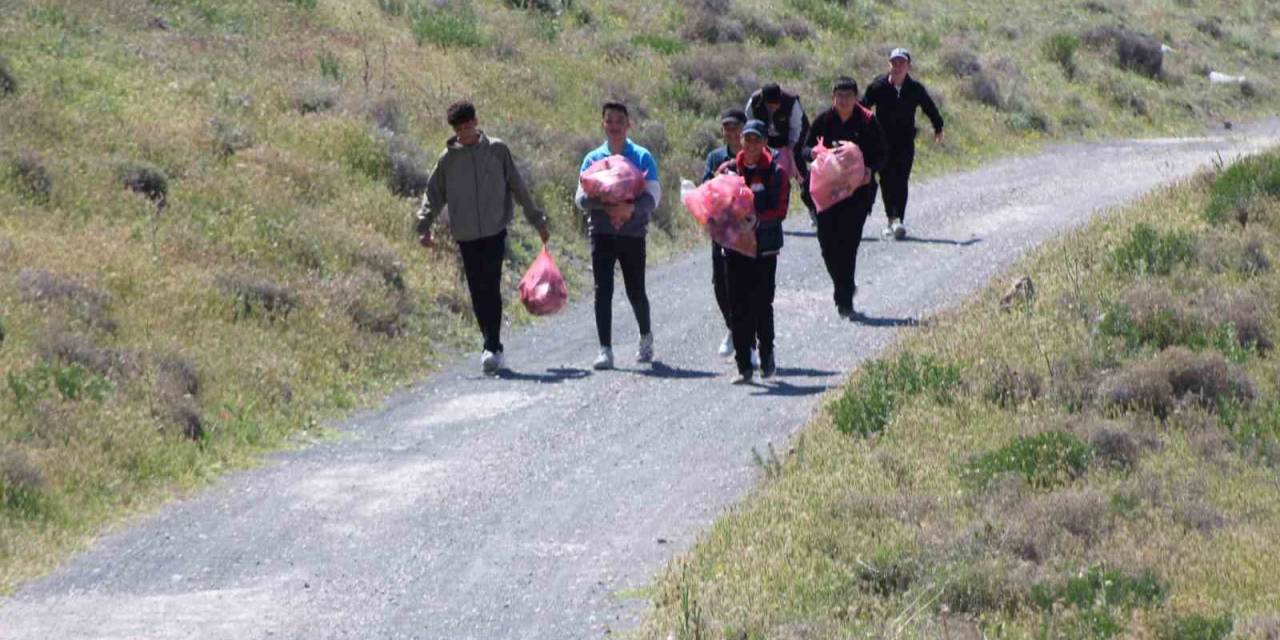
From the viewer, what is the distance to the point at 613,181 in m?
13.5

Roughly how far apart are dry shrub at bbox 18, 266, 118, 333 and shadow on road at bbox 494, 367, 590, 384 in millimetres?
2893

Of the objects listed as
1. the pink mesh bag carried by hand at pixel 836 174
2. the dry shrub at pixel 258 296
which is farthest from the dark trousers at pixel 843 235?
the dry shrub at pixel 258 296

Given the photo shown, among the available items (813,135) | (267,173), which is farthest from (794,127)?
(267,173)

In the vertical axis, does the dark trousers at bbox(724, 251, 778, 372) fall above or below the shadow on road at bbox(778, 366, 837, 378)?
above

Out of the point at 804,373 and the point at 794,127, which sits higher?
the point at 794,127

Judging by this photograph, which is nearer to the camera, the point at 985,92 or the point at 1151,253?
the point at 1151,253

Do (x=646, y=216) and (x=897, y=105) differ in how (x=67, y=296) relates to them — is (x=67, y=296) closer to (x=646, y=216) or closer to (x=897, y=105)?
(x=646, y=216)

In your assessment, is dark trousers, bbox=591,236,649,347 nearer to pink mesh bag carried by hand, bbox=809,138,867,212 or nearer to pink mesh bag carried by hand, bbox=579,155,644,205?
pink mesh bag carried by hand, bbox=579,155,644,205

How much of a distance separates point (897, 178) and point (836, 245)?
3.92 metres

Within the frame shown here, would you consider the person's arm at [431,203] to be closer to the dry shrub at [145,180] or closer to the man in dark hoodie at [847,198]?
the dry shrub at [145,180]

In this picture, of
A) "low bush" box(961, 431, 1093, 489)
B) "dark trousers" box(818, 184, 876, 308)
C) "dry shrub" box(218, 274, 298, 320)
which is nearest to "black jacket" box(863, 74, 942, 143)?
"dark trousers" box(818, 184, 876, 308)

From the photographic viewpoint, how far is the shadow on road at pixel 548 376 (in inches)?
549

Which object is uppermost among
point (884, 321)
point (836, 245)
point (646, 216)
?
point (646, 216)

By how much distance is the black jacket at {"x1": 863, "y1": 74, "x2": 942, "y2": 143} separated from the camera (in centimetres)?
1875
